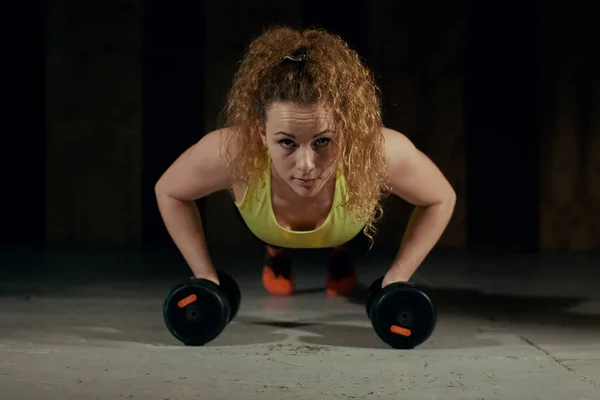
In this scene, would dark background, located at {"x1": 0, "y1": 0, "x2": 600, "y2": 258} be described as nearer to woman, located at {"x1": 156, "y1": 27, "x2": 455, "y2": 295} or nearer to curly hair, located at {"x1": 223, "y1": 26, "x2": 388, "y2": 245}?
woman, located at {"x1": 156, "y1": 27, "x2": 455, "y2": 295}

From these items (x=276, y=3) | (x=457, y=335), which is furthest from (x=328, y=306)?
(x=276, y=3)

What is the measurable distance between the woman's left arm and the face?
0.74 ft

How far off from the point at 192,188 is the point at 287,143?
0.44 m

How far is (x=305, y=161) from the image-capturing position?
2717mm

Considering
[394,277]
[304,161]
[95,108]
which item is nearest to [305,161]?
[304,161]

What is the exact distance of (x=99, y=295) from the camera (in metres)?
3.96

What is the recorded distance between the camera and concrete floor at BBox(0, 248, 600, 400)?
95.0 inches

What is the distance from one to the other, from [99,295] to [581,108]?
308 centimetres

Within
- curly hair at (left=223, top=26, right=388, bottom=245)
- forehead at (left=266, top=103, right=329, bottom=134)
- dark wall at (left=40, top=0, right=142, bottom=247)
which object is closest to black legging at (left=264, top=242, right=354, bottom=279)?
curly hair at (left=223, top=26, right=388, bottom=245)

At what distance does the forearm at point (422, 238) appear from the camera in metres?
3.04

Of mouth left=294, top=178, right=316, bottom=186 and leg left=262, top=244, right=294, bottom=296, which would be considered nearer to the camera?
mouth left=294, top=178, right=316, bottom=186

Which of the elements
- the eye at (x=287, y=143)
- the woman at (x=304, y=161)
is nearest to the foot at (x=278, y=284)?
the woman at (x=304, y=161)

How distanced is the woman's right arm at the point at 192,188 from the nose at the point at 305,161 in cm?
31

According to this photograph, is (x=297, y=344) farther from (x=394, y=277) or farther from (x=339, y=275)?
(x=339, y=275)
